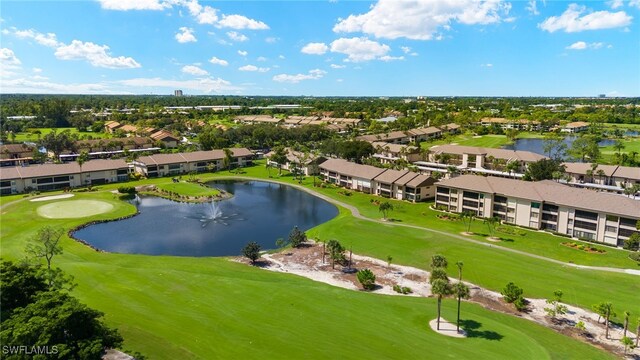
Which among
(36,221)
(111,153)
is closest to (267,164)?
(111,153)

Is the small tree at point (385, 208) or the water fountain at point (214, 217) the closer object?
the small tree at point (385, 208)

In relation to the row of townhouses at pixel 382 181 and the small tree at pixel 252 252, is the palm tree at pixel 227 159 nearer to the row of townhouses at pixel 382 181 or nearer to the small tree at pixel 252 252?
the row of townhouses at pixel 382 181

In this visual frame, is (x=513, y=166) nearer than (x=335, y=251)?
No

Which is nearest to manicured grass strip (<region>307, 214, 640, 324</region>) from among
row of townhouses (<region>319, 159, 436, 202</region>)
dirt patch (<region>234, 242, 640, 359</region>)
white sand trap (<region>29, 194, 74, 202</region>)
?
dirt patch (<region>234, 242, 640, 359</region>)

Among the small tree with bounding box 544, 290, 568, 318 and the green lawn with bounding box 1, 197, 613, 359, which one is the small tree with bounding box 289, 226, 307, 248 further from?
the small tree with bounding box 544, 290, 568, 318

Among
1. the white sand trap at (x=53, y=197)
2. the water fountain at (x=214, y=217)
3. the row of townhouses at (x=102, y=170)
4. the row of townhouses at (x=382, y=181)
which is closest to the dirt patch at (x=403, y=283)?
the water fountain at (x=214, y=217)

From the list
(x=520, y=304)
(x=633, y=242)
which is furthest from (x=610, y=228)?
(x=520, y=304)

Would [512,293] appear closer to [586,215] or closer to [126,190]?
[586,215]
